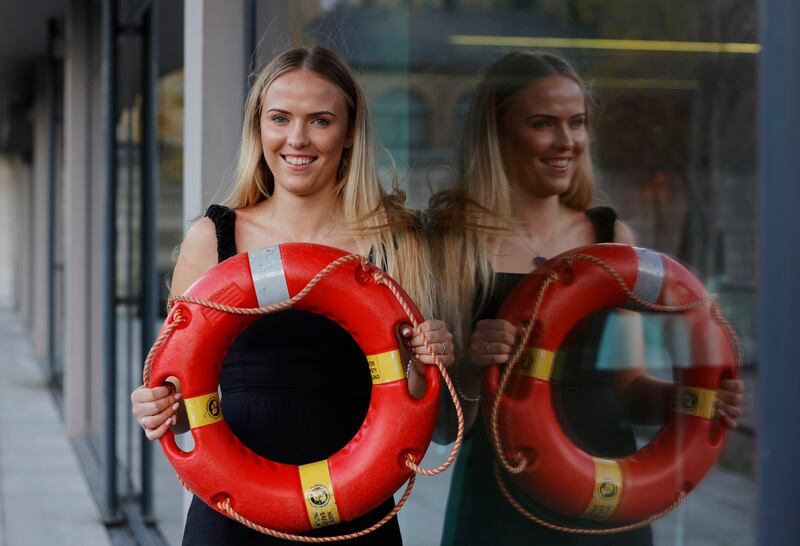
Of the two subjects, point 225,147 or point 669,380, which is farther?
point 225,147

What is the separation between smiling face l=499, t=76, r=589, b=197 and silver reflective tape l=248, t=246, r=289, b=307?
1.49 ft

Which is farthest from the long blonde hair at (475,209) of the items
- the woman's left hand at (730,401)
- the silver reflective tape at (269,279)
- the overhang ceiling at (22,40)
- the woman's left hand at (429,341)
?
the overhang ceiling at (22,40)

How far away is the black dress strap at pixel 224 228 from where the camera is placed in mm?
1792

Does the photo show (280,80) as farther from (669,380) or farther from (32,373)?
(32,373)

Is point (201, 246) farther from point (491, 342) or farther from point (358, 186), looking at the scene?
point (491, 342)

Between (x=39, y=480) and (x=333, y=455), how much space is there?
4.03 metres

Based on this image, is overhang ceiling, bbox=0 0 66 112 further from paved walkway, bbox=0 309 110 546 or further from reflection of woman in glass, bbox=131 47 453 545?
reflection of woman in glass, bbox=131 47 453 545

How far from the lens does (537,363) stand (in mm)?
1668

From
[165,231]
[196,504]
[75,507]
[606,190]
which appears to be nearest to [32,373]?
[75,507]

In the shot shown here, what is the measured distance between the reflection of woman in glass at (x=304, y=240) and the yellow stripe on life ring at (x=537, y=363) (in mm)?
205

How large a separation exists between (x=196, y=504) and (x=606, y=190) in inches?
34.8

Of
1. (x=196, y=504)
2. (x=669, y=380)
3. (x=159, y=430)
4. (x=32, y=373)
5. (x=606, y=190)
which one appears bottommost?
(x=32, y=373)

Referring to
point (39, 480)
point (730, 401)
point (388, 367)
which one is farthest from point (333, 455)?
point (39, 480)

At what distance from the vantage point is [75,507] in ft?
15.4
